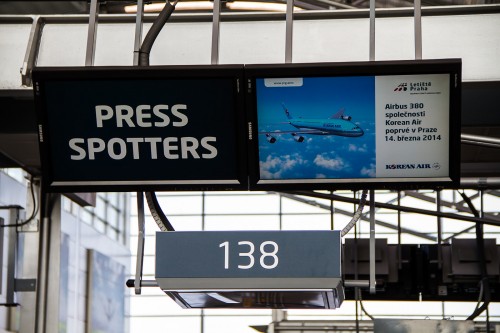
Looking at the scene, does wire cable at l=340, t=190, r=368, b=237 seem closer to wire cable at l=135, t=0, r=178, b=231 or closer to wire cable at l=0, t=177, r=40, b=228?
wire cable at l=135, t=0, r=178, b=231

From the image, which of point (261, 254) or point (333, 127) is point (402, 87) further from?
point (261, 254)

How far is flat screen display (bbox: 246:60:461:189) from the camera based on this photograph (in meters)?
5.16

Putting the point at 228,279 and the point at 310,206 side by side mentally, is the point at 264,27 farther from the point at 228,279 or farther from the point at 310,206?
the point at 310,206

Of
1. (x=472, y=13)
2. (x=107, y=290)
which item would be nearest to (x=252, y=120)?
(x=472, y=13)

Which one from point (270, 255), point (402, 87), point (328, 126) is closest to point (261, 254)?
point (270, 255)

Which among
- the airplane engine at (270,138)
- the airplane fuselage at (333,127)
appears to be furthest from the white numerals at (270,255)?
the airplane fuselage at (333,127)

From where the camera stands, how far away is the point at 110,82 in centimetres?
527

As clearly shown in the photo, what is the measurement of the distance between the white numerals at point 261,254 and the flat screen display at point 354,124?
0.32 metres

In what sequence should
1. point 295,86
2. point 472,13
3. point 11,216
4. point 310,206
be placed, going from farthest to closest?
point 310,206 → point 11,216 → point 472,13 → point 295,86

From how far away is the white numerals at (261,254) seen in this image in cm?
536

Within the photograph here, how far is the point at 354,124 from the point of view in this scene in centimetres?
525

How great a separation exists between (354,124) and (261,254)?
2.85 ft

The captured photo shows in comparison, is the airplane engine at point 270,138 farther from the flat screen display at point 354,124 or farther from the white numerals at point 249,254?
the white numerals at point 249,254

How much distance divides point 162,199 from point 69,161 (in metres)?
26.6
